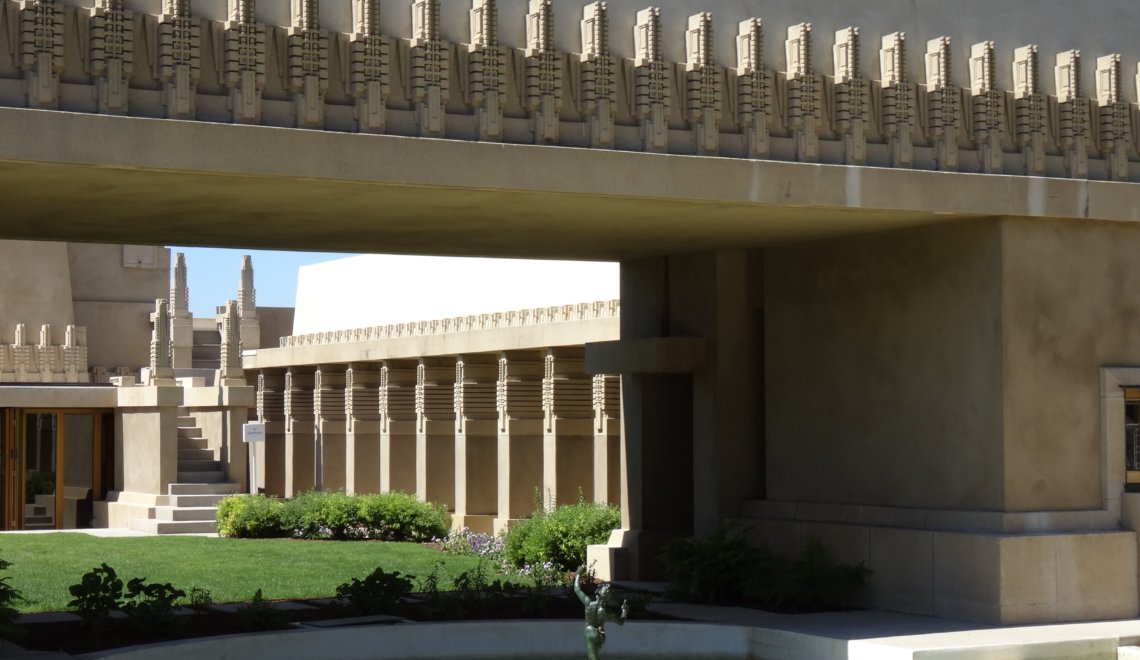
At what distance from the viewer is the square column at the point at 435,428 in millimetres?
30109

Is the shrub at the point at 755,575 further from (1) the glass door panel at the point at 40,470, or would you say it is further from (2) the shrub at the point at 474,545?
(1) the glass door panel at the point at 40,470

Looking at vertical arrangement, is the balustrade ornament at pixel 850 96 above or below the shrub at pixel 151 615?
above

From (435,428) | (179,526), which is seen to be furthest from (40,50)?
(179,526)

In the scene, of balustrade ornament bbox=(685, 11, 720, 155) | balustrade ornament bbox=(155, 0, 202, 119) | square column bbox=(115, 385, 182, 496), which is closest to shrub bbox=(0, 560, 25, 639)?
balustrade ornament bbox=(155, 0, 202, 119)

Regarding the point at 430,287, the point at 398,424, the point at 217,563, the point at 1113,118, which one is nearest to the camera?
the point at 1113,118

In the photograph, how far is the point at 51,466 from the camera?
3409 cm

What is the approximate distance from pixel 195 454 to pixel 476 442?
9095 mm

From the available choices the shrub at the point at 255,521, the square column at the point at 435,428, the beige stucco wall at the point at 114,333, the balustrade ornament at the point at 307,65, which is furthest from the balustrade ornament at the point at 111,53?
the beige stucco wall at the point at 114,333

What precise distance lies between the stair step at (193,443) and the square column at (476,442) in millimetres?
9179

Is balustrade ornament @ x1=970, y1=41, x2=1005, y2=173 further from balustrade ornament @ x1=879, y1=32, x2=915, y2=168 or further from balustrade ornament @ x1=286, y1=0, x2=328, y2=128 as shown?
balustrade ornament @ x1=286, y1=0, x2=328, y2=128

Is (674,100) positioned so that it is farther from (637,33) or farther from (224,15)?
(224,15)

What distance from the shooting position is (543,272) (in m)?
31.5

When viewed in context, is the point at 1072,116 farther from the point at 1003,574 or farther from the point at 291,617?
the point at 291,617

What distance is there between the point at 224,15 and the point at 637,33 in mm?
3878
